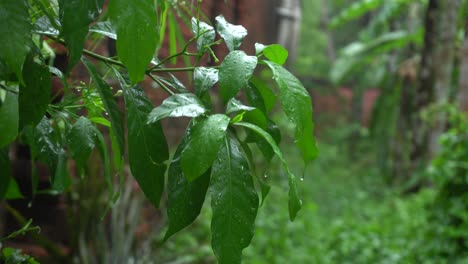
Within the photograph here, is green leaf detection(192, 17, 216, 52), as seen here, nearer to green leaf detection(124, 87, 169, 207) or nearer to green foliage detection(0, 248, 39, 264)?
green leaf detection(124, 87, 169, 207)

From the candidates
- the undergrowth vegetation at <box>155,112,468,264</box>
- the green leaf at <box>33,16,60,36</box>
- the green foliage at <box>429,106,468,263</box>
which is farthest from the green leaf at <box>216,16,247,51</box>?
the green foliage at <box>429,106,468,263</box>

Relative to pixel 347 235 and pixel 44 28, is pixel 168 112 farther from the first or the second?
pixel 347 235

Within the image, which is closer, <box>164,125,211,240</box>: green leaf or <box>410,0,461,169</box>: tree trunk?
<box>164,125,211,240</box>: green leaf

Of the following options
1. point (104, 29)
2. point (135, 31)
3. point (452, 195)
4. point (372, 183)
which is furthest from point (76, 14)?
point (372, 183)

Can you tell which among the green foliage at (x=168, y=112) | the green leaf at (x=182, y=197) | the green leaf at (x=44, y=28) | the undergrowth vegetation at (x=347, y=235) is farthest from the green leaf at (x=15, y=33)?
the undergrowth vegetation at (x=347, y=235)

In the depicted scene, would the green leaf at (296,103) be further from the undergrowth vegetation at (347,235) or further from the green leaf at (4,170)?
the undergrowth vegetation at (347,235)

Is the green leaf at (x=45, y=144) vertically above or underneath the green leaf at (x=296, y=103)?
underneath
